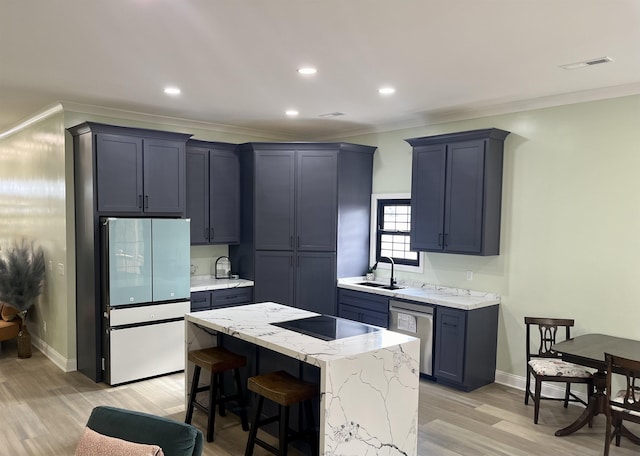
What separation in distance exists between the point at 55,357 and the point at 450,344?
170 inches

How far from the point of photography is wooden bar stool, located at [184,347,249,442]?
3469 mm

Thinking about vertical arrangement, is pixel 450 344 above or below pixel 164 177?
below

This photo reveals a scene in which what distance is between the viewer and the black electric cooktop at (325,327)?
3143 millimetres

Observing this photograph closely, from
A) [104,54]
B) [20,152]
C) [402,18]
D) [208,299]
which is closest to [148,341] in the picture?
[208,299]

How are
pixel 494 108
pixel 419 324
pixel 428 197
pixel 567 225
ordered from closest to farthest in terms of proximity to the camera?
1. pixel 567 225
2. pixel 494 108
3. pixel 419 324
4. pixel 428 197

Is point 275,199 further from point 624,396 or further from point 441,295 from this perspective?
point 624,396

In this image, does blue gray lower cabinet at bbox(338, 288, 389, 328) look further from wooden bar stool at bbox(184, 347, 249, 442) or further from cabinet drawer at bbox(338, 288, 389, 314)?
wooden bar stool at bbox(184, 347, 249, 442)

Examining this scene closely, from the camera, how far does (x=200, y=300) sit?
17.3 ft

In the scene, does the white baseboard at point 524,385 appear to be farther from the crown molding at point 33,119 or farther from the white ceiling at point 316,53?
the crown molding at point 33,119

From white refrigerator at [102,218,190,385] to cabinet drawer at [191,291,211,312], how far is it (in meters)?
0.17

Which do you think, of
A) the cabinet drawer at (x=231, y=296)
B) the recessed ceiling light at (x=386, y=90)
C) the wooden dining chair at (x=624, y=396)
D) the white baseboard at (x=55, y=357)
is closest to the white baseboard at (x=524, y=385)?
the wooden dining chair at (x=624, y=396)

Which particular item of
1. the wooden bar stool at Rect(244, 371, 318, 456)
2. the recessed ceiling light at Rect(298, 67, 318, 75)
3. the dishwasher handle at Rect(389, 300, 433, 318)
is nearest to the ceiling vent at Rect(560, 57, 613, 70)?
the recessed ceiling light at Rect(298, 67, 318, 75)

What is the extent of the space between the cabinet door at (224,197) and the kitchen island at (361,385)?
2630 mm

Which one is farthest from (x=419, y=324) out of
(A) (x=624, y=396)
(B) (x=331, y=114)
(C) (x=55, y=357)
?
(C) (x=55, y=357)
